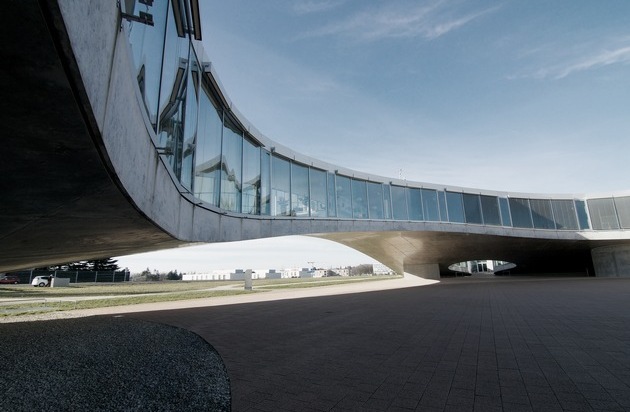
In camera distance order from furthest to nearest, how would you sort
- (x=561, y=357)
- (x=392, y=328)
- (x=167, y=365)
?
1. (x=392, y=328)
2. (x=167, y=365)
3. (x=561, y=357)

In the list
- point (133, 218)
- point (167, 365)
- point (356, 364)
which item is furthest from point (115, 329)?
point (356, 364)

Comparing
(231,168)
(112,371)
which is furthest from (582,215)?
(112,371)

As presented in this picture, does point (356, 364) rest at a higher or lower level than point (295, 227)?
lower

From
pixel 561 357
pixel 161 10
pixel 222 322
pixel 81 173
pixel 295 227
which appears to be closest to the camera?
pixel 81 173

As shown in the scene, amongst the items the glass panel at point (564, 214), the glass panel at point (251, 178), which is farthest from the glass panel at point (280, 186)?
the glass panel at point (564, 214)

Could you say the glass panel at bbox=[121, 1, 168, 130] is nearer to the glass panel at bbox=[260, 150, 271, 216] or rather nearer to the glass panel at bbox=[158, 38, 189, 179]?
the glass panel at bbox=[158, 38, 189, 179]

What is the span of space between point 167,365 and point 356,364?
316 cm

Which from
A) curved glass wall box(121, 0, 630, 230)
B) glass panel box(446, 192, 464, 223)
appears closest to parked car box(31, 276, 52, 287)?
→ curved glass wall box(121, 0, 630, 230)

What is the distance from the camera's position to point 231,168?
13289mm

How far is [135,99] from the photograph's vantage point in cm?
437

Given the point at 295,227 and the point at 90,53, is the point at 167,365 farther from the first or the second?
the point at 295,227

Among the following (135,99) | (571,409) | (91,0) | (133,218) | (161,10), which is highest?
(161,10)

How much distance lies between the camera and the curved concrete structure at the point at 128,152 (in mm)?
2227

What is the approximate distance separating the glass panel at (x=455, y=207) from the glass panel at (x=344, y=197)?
34.8 ft
